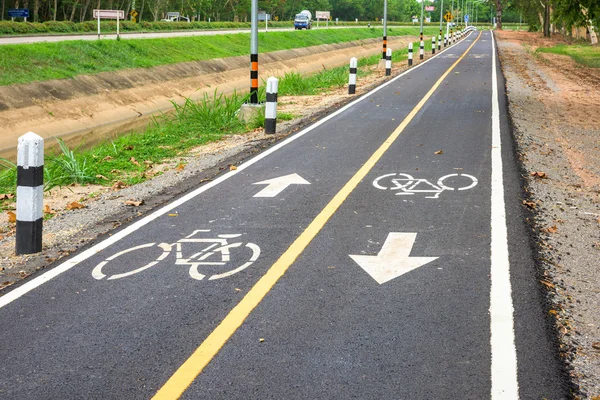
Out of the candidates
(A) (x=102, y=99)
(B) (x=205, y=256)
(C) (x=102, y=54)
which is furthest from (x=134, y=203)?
(C) (x=102, y=54)

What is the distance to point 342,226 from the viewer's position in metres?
8.02

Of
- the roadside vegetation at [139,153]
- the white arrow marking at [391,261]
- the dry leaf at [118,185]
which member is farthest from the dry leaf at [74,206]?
the white arrow marking at [391,261]

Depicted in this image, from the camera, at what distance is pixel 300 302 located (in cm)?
583

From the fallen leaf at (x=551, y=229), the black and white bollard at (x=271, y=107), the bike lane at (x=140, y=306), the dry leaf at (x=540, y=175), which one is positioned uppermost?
the black and white bollard at (x=271, y=107)

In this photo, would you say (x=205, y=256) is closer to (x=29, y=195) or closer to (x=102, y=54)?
(x=29, y=195)

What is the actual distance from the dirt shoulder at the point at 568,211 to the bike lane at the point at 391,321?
171 mm

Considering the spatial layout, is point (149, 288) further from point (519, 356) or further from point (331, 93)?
point (331, 93)

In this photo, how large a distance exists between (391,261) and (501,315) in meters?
1.46

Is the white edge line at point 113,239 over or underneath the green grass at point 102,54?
underneath

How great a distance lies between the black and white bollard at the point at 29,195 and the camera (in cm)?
708

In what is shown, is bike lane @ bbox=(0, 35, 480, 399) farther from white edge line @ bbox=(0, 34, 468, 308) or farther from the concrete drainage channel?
the concrete drainage channel

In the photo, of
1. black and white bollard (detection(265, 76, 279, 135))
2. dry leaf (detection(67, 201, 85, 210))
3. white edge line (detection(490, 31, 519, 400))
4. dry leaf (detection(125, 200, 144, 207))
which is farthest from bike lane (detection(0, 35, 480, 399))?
black and white bollard (detection(265, 76, 279, 135))

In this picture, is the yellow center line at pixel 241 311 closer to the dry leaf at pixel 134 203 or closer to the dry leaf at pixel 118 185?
the dry leaf at pixel 134 203

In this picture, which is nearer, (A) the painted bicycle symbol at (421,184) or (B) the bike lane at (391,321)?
(B) the bike lane at (391,321)
